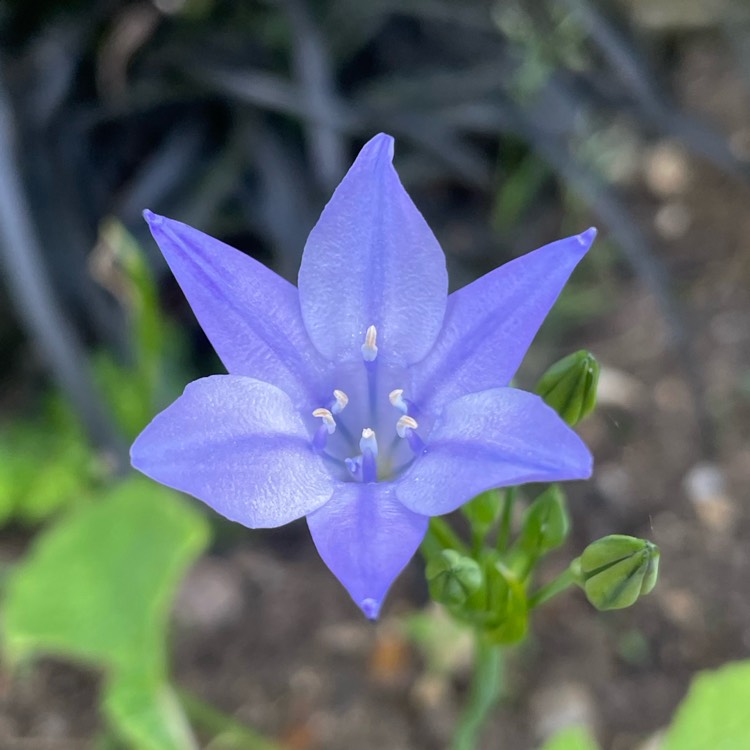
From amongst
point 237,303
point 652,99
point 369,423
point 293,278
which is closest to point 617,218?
point 652,99

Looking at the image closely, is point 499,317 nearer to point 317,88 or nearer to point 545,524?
point 545,524

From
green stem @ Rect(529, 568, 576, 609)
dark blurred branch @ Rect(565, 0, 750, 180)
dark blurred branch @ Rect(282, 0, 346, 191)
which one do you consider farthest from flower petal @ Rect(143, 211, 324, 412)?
dark blurred branch @ Rect(565, 0, 750, 180)

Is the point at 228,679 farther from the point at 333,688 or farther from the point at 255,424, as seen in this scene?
the point at 255,424

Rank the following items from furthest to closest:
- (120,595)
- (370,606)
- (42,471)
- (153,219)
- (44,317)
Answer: (42,471)
(44,317)
(120,595)
(153,219)
(370,606)

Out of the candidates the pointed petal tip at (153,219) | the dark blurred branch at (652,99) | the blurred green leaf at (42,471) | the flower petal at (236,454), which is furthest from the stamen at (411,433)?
the dark blurred branch at (652,99)

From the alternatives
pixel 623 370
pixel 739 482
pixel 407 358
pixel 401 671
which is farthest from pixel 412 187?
pixel 407 358

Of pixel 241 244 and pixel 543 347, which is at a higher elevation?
pixel 241 244
